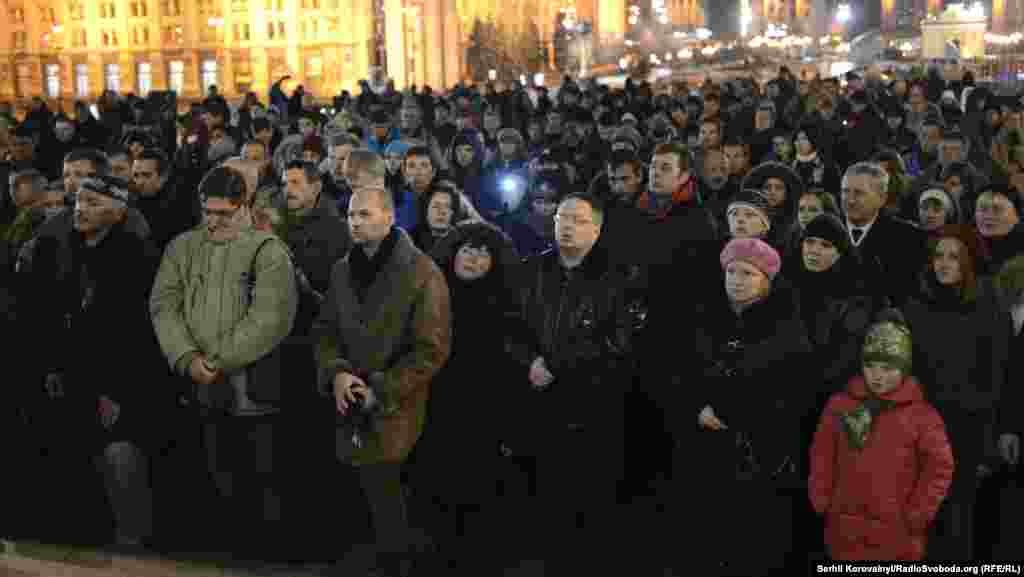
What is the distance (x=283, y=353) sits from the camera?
5.89 meters

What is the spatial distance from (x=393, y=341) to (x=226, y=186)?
1.13m

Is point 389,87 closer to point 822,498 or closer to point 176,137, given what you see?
point 176,137

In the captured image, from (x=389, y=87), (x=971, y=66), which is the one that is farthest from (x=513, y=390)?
(x=971, y=66)

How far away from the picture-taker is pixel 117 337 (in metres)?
6.00

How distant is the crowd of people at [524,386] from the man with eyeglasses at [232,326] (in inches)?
0.5

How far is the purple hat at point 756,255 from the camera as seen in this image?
537 cm

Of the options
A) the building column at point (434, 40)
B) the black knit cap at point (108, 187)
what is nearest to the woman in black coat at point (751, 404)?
the black knit cap at point (108, 187)

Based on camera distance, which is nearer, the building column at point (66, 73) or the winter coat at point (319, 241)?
the winter coat at point (319, 241)

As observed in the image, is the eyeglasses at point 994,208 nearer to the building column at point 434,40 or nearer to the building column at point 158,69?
the building column at point 434,40

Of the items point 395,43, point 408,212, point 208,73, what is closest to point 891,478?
point 408,212

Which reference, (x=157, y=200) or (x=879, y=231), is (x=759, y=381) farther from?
(x=157, y=200)

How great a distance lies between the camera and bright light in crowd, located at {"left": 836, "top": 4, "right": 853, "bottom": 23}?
109688mm

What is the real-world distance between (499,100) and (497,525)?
57.7ft

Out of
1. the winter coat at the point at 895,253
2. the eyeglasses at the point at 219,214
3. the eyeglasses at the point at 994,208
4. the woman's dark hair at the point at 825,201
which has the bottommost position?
the winter coat at the point at 895,253
